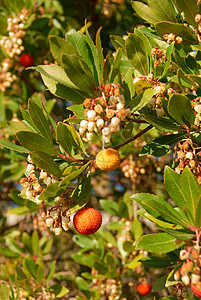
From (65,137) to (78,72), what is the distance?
247 millimetres

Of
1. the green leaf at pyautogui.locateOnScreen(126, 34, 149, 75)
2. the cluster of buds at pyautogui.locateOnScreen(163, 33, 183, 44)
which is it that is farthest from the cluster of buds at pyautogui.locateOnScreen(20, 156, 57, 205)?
the cluster of buds at pyautogui.locateOnScreen(163, 33, 183, 44)

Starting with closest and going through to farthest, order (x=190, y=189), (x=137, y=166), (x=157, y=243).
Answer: (x=190, y=189) < (x=157, y=243) < (x=137, y=166)

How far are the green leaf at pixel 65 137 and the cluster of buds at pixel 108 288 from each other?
4.80ft

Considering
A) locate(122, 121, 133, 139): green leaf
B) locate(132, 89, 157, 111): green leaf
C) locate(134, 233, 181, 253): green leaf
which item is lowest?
locate(134, 233, 181, 253): green leaf

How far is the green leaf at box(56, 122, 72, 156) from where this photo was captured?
1152mm

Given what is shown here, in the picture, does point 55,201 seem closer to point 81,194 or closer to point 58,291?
point 81,194

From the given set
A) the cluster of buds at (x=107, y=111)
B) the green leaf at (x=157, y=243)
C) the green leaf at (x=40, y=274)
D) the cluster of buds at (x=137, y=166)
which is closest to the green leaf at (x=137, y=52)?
the cluster of buds at (x=107, y=111)

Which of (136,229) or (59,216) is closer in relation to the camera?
(59,216)

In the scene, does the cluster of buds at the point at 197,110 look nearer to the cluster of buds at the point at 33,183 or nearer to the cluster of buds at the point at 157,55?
the cluster of buds at the point at 157,55

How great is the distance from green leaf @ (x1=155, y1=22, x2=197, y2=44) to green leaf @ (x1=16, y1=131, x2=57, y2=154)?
2.09ft

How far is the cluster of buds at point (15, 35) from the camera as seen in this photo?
253 centimetres

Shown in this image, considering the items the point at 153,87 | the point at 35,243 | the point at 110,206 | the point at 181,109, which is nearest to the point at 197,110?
the point at 181,109

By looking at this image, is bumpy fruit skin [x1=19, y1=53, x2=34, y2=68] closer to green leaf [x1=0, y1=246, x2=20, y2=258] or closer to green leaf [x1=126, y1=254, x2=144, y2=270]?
green leaf [x1=0, y1=246, x2=20, y2=258]

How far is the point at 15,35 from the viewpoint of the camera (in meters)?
2.54
